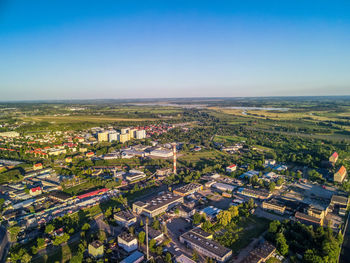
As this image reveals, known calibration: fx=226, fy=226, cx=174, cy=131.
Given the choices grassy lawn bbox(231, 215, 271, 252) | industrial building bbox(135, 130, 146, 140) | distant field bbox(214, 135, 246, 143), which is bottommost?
grassy lawn bbox(231, 215, 271, 252)

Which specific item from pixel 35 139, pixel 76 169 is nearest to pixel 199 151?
pixel 76 169

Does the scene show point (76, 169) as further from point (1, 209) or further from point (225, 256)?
point (225, 256)

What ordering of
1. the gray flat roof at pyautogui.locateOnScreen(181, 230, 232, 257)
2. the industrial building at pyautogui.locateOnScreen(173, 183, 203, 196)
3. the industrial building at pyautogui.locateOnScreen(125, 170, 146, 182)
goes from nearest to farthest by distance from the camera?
1. the gray flat roof at pyautogui.locateOnScreen(181, 230, 232, 257)
2. the industrial building at pyautogui.locateOnScreen(173, 183, 203, 196)
3. the industrial building at pyautogui.locateOnScreen(125, 170, 146, 182)

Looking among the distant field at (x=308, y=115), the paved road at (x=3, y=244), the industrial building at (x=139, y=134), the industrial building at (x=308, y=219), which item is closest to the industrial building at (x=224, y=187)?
the industrial building at (x=308, y=219)

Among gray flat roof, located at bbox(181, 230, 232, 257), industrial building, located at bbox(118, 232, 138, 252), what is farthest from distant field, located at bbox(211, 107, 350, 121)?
industrial building, located at bbox(118, 232, 138, 252)

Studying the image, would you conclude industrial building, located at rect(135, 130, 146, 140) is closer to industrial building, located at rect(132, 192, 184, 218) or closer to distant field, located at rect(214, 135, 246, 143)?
distant field, located at rect(214, 135, 246, 143)

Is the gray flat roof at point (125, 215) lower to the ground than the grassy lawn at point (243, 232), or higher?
higher

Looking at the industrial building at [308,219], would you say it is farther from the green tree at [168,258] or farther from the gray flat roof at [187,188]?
the green tree at [168,258]
